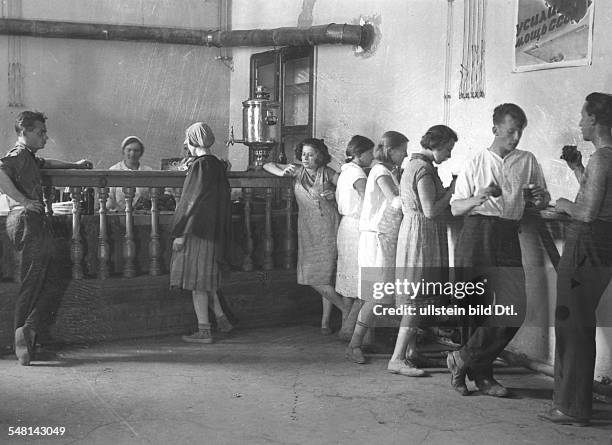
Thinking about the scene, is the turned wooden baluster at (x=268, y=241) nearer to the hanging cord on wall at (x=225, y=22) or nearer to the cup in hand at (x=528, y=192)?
the cup in hand at (x=528, y=192)

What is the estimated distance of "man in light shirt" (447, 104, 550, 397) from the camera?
4.34 metres

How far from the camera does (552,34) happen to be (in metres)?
4.80

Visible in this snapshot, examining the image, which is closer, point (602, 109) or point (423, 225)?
point (602, 109)

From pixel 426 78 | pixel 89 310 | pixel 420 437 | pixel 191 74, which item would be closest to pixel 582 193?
pixel 420 437

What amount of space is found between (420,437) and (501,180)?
1.47 metres

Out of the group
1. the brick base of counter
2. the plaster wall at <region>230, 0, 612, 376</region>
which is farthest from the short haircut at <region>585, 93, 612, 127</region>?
the brick base of counter

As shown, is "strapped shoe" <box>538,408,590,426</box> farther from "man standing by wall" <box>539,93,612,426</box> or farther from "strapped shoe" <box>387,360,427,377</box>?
"strapped shoe" <box>387,360,427,377</box>

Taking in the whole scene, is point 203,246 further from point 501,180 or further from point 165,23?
point 165,23

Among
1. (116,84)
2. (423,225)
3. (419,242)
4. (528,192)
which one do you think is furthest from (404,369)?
(116,84)

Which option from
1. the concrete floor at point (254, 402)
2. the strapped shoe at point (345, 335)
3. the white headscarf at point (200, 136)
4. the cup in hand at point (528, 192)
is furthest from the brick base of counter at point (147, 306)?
the cup in hand at point (528, 192)

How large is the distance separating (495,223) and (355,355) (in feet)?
4.34

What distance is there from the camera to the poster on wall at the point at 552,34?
4582 millimetres

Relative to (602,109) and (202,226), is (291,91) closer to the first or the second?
(202,226)

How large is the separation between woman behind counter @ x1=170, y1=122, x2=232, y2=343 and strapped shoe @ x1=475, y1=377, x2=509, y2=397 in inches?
76.1
